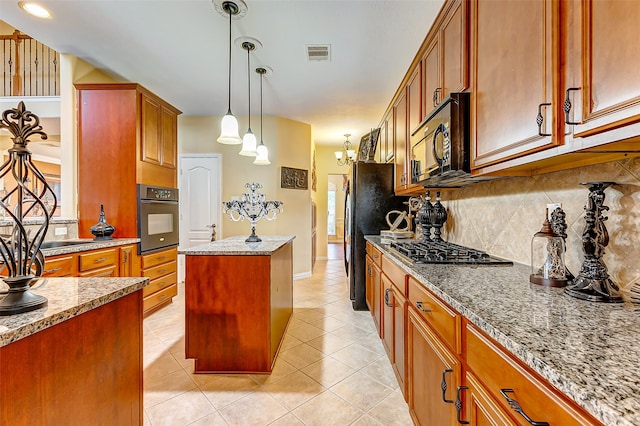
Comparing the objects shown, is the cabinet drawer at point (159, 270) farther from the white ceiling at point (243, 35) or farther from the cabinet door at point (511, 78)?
the cabinet door at point (511, 78)

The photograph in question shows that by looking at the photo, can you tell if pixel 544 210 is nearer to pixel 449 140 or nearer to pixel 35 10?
pixel 449 140

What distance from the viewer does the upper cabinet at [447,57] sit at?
157cm

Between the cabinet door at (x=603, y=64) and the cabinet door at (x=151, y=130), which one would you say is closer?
the cabinet door at (x=603, y=64)

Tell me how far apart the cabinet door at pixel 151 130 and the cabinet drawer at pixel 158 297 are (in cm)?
150

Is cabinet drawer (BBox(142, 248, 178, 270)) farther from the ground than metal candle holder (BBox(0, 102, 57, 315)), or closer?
closer

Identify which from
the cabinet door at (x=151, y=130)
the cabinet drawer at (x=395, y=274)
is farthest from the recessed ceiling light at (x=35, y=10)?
the cabinet drawer at (x=395, y=274)

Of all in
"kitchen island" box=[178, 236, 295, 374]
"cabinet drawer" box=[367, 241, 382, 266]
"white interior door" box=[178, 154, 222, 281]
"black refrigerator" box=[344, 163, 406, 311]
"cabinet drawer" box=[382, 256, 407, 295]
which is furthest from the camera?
"white interior door" box=[178, 154, 222, 281]

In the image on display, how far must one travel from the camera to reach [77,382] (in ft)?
2.99

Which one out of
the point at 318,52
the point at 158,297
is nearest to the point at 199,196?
the point at 158,297

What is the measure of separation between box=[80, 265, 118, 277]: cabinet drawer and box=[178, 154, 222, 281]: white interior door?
79.0 inches

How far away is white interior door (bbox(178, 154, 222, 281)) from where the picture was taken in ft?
15.6

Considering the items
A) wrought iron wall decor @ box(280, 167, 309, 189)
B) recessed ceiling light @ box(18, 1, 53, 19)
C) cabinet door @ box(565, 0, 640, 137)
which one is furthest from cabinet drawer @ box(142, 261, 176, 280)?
cabinet door @ box(565, 0, 640, 137)

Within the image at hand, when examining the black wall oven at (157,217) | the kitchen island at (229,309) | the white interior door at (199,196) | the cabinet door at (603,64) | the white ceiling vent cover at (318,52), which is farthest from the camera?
the white interior door at (199,196)

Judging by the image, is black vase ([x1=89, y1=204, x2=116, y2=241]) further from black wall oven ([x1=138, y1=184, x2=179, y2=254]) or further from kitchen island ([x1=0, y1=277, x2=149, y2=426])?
kitchen island ([x1=0, y1=277, x2=149, y2=426])
